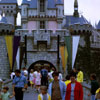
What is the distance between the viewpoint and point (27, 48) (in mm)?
29547

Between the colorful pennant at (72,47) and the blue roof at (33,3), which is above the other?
the blue roof at (33,3)

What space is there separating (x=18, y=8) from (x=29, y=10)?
18.6 meters

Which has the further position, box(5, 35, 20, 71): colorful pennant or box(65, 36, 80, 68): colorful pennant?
box(5, 35, 20, 71): colorful pennant

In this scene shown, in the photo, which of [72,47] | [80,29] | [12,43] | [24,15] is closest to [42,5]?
[24,15]

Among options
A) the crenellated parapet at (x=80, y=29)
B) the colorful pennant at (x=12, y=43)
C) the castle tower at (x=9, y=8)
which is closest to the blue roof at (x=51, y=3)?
the crenellated parapet at (x=80, y=29)

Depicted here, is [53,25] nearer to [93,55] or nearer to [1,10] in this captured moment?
[93,55]

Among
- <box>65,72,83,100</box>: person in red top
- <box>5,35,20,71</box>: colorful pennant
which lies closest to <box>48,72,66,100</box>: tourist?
<box>65,72,83,100</box>: person in red top

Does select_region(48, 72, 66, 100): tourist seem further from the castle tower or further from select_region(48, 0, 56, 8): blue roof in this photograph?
the castle tower

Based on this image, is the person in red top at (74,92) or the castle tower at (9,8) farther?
the castle tower at (9,8)

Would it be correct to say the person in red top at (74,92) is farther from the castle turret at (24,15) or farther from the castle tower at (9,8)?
the castle tower at (9,8)

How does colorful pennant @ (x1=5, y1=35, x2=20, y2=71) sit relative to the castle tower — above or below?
below

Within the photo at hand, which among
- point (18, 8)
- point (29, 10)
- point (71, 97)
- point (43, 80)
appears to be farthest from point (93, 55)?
point (18, 8)

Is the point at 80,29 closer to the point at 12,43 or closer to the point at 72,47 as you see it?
the point at 72,47

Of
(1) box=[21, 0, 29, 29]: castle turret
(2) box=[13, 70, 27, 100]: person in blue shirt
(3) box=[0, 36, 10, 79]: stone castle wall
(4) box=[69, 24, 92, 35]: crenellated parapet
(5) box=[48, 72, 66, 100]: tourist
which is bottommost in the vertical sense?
Answer: (3) box=[0, 36, 10, 79]: stone castle wall
